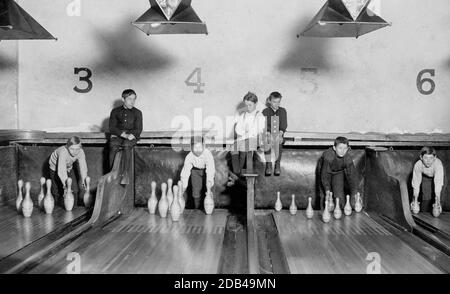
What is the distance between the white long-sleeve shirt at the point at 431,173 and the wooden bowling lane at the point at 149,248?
90.6 inches

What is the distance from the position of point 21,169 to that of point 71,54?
2.06 meters

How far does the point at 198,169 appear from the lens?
191 inches

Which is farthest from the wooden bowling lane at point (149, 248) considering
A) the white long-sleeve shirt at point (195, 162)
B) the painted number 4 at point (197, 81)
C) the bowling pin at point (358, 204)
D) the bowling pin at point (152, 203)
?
the painted number 4 at point (197, 81)

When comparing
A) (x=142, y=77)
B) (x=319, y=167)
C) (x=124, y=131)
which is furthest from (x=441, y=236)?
(x=142, y=77)

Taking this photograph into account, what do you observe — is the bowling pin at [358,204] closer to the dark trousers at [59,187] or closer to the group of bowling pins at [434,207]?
the group of bowling pins at [434,207]

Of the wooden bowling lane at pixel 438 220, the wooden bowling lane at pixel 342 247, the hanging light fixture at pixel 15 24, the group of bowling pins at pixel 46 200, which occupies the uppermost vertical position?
the hanging light fixture at pixel 15 24

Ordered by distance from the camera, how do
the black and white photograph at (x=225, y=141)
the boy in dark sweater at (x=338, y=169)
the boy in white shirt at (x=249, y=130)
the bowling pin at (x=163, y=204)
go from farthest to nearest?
the boy in white shirt at (x=249, y=130) → the boy in dark sweater at (x=338, y=169) → the bowling pin at (x=163, y=204) → the black and white photograph at (x=225, y=141)

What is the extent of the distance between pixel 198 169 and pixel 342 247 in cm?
197

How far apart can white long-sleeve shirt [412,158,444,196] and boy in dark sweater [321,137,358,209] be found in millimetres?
716

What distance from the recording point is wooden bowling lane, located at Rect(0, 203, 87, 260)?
3.47 m

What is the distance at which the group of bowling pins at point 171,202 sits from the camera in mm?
4285

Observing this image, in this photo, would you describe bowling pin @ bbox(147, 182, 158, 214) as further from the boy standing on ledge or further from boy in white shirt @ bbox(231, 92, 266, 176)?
boy in white shirt @ bbox(231, 92, 266, 176)

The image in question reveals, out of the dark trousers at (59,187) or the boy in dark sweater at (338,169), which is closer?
the boy in dark sweater at (338,169)

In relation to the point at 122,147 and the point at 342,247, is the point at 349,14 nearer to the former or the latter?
the point at 342,247
